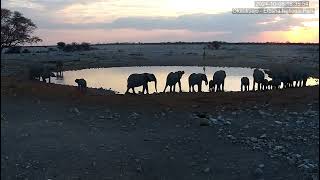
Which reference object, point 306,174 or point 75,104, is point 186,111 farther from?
point 306,174

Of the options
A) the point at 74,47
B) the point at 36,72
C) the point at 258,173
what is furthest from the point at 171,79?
the point at 74,47

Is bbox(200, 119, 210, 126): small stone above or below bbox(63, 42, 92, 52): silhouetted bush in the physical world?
below

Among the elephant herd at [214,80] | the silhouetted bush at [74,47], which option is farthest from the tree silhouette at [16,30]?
the silhouetted bush at [74,47]

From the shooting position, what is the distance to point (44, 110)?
15711mm

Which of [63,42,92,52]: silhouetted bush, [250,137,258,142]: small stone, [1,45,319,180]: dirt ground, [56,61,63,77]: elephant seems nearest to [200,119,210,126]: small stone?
[1,45,319,180]: dirt ground

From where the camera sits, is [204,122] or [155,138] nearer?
[155,138]

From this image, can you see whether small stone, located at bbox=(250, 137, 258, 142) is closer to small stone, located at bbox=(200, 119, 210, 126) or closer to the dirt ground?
the dirt ground

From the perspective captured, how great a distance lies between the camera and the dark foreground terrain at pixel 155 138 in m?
10.2

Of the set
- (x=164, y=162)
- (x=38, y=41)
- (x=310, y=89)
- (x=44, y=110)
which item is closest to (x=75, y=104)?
Answer: (x=44, y=110)

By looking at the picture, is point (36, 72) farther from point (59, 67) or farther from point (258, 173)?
point (258, 173)

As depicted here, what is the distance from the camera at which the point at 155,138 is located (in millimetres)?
12602

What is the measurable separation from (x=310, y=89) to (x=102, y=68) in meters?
31.5

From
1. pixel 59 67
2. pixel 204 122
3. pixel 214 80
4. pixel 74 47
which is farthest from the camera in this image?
pixel 74 47

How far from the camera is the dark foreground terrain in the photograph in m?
10.2
